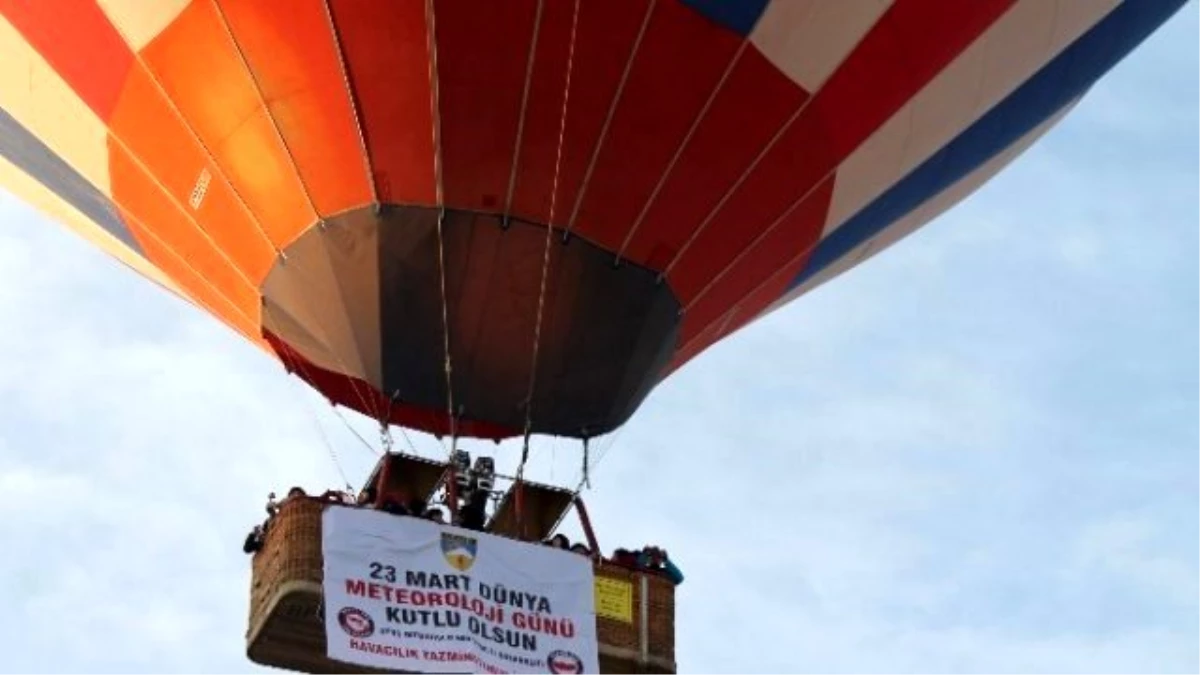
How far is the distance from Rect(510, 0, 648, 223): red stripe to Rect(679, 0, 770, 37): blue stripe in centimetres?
32

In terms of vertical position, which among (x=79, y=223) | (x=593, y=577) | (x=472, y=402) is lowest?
(x=593, y=577)

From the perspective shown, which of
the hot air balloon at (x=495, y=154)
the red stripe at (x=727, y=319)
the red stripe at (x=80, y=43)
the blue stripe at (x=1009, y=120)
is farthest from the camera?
the blue stripe at (x=1009, y=120)

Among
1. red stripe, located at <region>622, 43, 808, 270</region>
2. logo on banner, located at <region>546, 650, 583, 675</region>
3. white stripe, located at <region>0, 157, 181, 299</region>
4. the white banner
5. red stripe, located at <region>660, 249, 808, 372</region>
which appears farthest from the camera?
white stripe, located at <region>0, 157, 181, 299</region>

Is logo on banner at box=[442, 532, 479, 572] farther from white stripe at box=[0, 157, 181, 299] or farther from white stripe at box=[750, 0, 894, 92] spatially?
white stripe at box=[0, 157, 181, 299]

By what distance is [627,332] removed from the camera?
13.0 m

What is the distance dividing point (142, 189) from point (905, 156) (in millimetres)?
4400

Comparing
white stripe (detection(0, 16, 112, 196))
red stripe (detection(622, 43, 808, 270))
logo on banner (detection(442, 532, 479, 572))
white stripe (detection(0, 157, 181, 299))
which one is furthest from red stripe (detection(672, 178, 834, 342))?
white stripe (detection(0, 16, 112, 196))

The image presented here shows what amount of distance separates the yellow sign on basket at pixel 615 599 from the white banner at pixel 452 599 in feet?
0.18

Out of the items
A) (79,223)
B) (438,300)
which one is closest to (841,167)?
(438,300)

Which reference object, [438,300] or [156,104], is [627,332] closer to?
[438,300]

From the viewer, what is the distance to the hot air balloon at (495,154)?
12.2 metres

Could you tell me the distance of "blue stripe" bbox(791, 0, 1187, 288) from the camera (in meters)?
14.1

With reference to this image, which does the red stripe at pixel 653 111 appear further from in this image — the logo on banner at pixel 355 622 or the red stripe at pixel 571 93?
the logo on banner at pixel 355 622

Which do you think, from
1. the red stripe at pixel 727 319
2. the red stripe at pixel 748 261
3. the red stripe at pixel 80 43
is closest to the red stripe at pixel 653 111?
the red stripe at pixel 748 261
